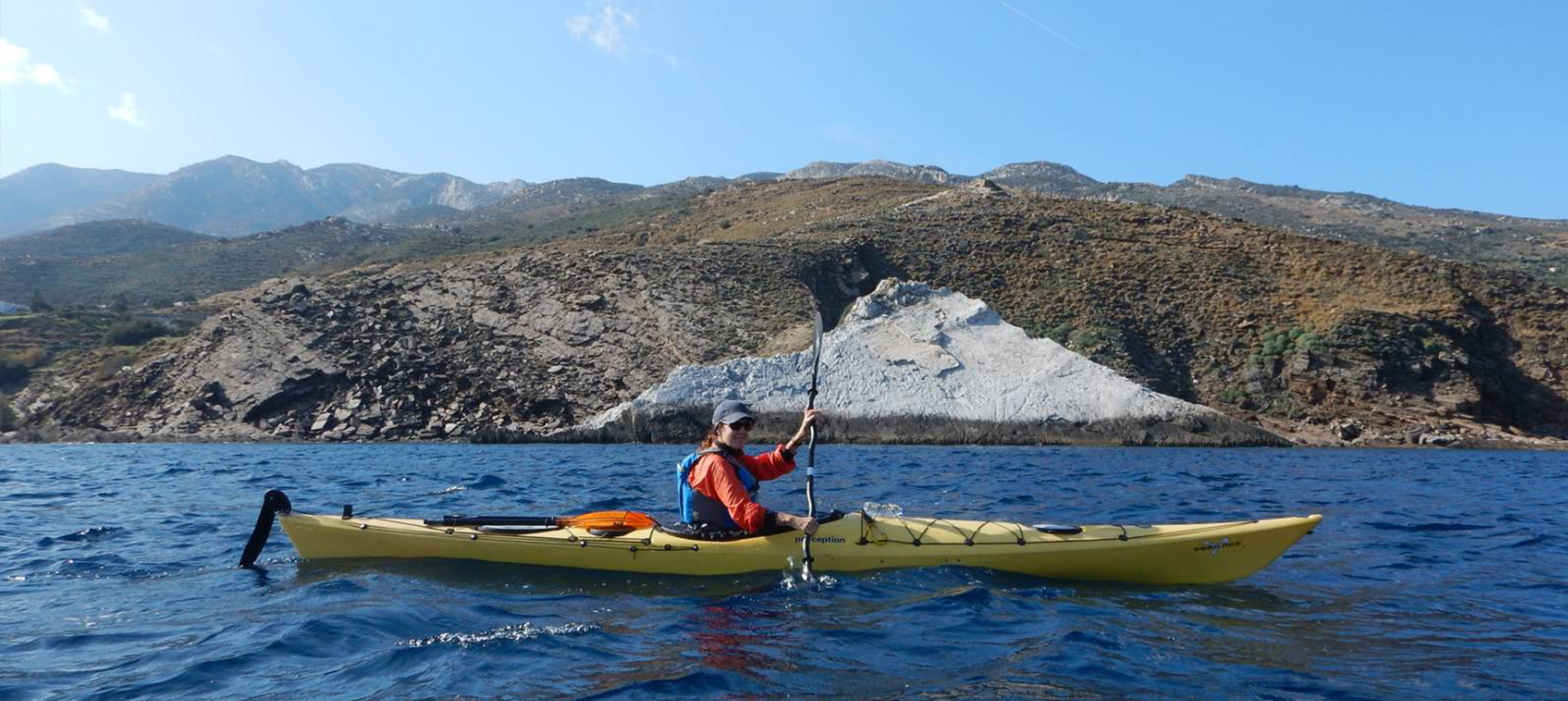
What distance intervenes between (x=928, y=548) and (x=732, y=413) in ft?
6.14

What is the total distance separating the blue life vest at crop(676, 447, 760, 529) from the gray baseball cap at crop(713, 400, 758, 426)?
0.84ft

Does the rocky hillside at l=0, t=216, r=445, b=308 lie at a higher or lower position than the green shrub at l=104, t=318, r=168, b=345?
higher

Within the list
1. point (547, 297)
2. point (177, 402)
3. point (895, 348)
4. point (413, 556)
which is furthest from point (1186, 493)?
point (177, 402)

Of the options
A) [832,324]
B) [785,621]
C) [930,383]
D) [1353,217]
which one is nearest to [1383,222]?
[1353,217]

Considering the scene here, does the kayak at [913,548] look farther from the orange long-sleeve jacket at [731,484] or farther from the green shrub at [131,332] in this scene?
the green shrub at [131,332]

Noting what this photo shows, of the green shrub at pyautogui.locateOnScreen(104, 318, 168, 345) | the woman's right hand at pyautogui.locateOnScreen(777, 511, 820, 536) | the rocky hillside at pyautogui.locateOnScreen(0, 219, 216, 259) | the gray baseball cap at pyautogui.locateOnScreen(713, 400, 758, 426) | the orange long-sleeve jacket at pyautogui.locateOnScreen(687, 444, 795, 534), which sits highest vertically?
the rocky hillside at pyautogui.locateOnScreen(0, 219, 216, 259)

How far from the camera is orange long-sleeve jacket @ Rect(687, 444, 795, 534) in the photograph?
26.5 feet

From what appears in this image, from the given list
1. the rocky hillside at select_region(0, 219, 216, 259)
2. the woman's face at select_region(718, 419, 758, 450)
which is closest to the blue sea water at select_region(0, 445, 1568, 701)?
the woman's face at select_region(718, 419, 758, 450)

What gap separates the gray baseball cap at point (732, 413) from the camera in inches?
315

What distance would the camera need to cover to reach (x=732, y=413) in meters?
8.05

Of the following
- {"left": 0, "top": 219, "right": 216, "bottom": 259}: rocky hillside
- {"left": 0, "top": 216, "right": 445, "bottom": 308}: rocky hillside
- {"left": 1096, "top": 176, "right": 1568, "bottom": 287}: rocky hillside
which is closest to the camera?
{"left": 1096, "top": 176, "right": 1568, "bottom": 287}: rocky hillside

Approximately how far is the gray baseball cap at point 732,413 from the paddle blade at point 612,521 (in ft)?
3.80

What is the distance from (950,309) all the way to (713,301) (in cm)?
858

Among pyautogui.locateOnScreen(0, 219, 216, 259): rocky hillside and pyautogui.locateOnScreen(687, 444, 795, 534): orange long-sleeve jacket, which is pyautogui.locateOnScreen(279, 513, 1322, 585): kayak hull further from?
pyautogui.locateOnScreen(0, 219, 216, 259): rocky hillside
